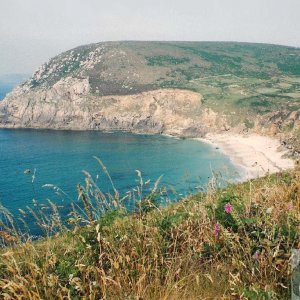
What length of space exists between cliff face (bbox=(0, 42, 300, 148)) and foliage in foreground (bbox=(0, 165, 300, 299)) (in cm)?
8153

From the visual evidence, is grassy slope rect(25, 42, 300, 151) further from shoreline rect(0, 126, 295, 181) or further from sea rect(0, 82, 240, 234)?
sea rect(0, 82, 240, 234)

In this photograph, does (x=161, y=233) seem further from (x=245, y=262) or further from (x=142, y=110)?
(x=142, y=110)

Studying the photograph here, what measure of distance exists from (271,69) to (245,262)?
613 feet

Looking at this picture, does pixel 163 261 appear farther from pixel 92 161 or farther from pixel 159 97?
pixel 159 97

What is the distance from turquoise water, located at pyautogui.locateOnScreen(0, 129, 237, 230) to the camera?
5532 centimetres

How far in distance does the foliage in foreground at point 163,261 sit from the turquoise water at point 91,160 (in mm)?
43180

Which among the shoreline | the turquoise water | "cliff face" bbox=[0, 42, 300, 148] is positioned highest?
"cliff face" bbox=[0, 42, 300, 148]

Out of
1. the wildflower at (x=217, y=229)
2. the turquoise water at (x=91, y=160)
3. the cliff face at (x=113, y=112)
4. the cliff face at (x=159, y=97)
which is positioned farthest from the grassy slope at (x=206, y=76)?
the wildflower at (x=217, y=229)

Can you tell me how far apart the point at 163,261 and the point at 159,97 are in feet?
390

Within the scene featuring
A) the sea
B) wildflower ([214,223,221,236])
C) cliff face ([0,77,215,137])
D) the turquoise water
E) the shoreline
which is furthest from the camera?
cliff face ([0,77,215,137])

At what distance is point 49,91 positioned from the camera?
134 meters

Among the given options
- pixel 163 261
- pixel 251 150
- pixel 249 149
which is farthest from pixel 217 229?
pixel 249 149

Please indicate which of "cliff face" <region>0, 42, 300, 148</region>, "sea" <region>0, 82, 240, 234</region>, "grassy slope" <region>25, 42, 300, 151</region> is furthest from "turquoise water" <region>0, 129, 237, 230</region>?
"grassy slope" <region>25, 42, 300, 151</region>

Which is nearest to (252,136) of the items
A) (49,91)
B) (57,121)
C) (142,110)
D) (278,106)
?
(278,106)
